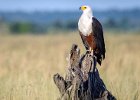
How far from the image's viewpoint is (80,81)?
689cm

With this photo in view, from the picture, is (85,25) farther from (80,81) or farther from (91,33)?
(80,81)

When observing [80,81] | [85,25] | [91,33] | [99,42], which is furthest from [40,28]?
[80,81]

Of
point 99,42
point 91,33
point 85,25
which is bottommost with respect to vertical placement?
point 99,42

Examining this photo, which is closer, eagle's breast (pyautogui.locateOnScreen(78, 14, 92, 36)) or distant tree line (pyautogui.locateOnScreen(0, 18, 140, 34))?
eagle's breast (pyautogui.locateOnScreen(78, 14, 92, 36))

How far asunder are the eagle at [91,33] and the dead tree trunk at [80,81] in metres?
0.82

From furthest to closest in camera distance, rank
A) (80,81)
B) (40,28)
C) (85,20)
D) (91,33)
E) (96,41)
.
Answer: (40,28) < (96,41) < (91,33) < (85,20) < (80,81)

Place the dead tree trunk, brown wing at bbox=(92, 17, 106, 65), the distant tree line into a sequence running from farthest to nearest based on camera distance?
the distant tree line < brown wing at bbox=(92, 17, 106, 65) < the dead tree trunk

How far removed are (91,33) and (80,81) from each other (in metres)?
1.73

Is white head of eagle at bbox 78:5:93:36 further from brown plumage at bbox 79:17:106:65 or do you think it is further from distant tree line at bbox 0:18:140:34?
distant tree line at bbox 0:18:140:34

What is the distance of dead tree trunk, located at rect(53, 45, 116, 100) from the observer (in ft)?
22.5

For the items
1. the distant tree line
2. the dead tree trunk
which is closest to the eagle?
the dead tree trunk

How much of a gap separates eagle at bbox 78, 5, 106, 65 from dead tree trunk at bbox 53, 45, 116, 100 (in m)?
0.82

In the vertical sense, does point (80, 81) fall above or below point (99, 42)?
below

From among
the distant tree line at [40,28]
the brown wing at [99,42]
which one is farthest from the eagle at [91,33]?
the distant tree line at [40,28]
